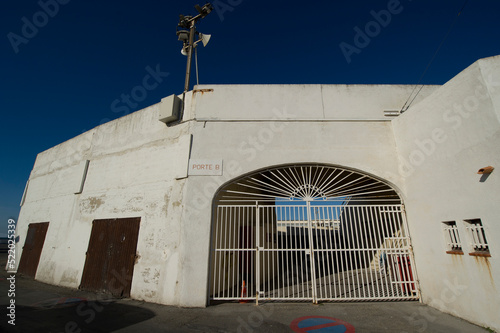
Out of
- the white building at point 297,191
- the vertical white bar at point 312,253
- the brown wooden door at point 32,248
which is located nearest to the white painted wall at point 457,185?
the white building at point 297,191

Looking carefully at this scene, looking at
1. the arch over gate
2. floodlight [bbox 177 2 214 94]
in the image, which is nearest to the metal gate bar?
the arch over gate

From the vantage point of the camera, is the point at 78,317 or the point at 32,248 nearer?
the point at 78,317

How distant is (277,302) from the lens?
5.33m

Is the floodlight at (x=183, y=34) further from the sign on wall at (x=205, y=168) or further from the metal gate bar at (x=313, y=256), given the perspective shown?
the metal gate bar at (x=313, y=256)

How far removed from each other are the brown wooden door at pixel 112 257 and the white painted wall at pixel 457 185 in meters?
6.82

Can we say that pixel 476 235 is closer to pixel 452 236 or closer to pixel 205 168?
pixel 452 236

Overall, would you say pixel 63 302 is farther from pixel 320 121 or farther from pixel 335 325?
pixel 320 121

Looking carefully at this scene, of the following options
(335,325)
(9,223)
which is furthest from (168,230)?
(9,223)

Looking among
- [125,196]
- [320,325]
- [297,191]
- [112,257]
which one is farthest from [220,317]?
[125,196]

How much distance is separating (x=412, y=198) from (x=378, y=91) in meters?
3.02

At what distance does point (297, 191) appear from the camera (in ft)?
19.2

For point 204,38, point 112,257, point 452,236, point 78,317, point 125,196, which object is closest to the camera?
point 78,317

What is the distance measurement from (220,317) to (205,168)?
319cm

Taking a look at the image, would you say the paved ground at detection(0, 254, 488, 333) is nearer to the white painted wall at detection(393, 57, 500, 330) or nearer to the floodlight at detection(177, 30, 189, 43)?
the white painted wall at detection(393, 57, 500, 330)
